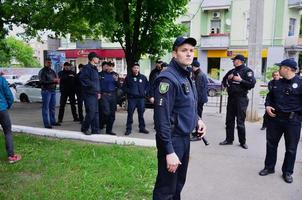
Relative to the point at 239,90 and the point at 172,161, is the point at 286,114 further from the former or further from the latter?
the point at 172,161

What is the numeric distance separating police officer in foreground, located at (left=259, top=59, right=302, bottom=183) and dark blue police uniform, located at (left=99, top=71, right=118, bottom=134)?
417cm

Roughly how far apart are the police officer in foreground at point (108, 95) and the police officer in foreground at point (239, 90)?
9.50 feet

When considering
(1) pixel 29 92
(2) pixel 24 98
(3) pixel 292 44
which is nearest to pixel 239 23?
(3) pixel 292 44

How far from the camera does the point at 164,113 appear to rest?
3.37 meters

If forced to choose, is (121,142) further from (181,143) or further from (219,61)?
(219,61)

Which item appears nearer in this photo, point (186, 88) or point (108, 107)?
point (186, 88)

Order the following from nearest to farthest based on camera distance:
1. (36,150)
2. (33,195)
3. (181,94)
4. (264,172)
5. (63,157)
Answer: (181,94), (33,195), (264,172), (63,157), (36,150)

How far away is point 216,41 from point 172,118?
→ 30.2 m

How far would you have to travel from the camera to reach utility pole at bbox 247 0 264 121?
36.4ft

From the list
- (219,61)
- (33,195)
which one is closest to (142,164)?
(33,195)

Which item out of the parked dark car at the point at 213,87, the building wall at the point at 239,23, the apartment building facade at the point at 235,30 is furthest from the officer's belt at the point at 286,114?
the building wall at the point at 239,23

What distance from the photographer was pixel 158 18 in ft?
41.5

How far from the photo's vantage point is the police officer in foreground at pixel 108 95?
8.61 metres

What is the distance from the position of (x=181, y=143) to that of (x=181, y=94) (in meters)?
0.51
